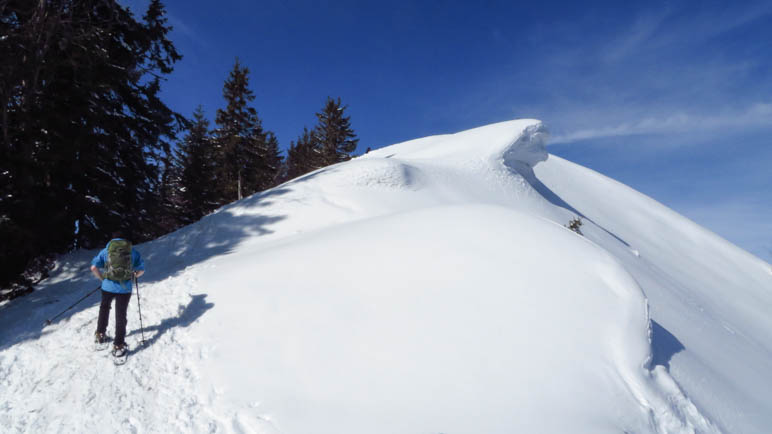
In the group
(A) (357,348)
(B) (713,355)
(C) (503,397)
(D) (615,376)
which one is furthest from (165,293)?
(B) (713,355)

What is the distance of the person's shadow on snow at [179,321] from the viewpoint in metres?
4.53

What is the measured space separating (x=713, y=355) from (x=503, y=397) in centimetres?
521

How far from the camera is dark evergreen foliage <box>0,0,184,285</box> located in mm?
6785

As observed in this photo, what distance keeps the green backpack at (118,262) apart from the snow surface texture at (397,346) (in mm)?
946

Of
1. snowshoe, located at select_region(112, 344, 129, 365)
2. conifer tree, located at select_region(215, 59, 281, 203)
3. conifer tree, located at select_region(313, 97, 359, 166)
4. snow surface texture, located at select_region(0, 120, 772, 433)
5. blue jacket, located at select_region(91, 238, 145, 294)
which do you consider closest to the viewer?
snow surface texture, located at select_region(0, 120, 772, 433)

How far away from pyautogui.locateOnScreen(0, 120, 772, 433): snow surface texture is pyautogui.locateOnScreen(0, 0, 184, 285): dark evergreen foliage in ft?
5.18

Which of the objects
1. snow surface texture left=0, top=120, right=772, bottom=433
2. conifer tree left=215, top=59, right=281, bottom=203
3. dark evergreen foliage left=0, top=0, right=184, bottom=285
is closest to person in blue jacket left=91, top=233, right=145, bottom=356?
snow surface texture left=0, top=120, right=772, bottom=433

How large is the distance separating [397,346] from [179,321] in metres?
3.56

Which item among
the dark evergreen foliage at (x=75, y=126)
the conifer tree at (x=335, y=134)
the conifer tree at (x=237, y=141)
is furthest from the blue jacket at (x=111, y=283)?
the conifer tree at (x=335, y=134)

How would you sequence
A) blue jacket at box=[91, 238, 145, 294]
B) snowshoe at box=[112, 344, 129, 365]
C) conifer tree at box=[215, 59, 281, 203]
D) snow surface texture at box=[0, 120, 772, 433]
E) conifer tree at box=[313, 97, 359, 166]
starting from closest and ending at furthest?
A: snow surface texture at box=[0, 120, 772, 433], snowshoe at box=[112, 344, 129, 365], blue jacket at box=[91, 238, 145, 294], conifer tree at box=[215, 59, 281, 203], conifer tree at box=[313, 97, 359, 166]

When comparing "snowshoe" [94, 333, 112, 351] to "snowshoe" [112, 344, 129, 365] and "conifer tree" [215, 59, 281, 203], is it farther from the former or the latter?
"conifer tree" [215, 59, 281, 203]

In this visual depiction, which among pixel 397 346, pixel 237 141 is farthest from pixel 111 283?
pixel 237 141

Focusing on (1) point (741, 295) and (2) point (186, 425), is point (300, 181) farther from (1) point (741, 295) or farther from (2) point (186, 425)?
(1) point (741, 295)

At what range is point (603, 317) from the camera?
4121mm
